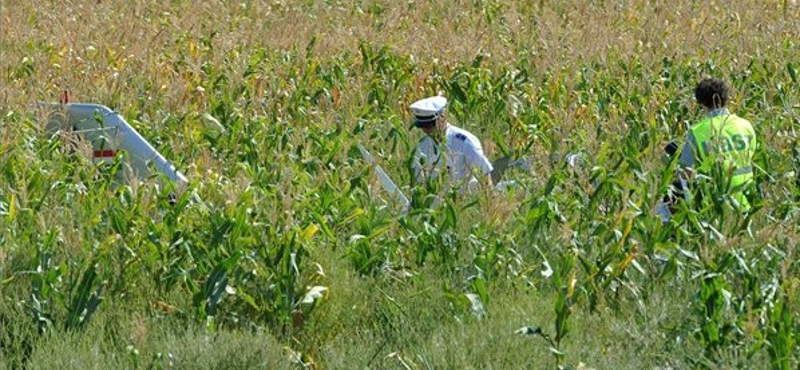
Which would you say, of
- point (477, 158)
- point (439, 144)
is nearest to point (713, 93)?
point (477, 158)

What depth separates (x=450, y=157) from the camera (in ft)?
34.1

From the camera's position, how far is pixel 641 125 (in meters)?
12.6

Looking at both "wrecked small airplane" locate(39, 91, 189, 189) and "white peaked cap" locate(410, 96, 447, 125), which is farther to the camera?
"white peaked cap" locate(410, 96, 447, 125)

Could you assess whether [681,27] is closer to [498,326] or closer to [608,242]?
[608,242]

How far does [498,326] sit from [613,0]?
12.9 m

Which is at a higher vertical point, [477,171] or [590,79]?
[477,171]

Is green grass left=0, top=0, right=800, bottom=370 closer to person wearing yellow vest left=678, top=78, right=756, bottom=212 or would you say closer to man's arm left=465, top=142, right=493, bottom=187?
person wearing yellow vest left=678, top=78, right=756, bottom=212

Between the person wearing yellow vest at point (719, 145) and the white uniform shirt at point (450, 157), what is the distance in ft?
4.42

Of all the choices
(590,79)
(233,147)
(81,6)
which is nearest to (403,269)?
(233,147)

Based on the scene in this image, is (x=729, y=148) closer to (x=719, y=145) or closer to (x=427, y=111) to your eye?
(x=719, y=145)

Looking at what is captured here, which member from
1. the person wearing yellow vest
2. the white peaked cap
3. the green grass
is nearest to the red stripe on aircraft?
the green grass

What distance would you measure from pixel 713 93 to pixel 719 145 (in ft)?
3.32

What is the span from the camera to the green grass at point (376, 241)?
313 inches

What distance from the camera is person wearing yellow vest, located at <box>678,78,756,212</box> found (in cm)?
984
